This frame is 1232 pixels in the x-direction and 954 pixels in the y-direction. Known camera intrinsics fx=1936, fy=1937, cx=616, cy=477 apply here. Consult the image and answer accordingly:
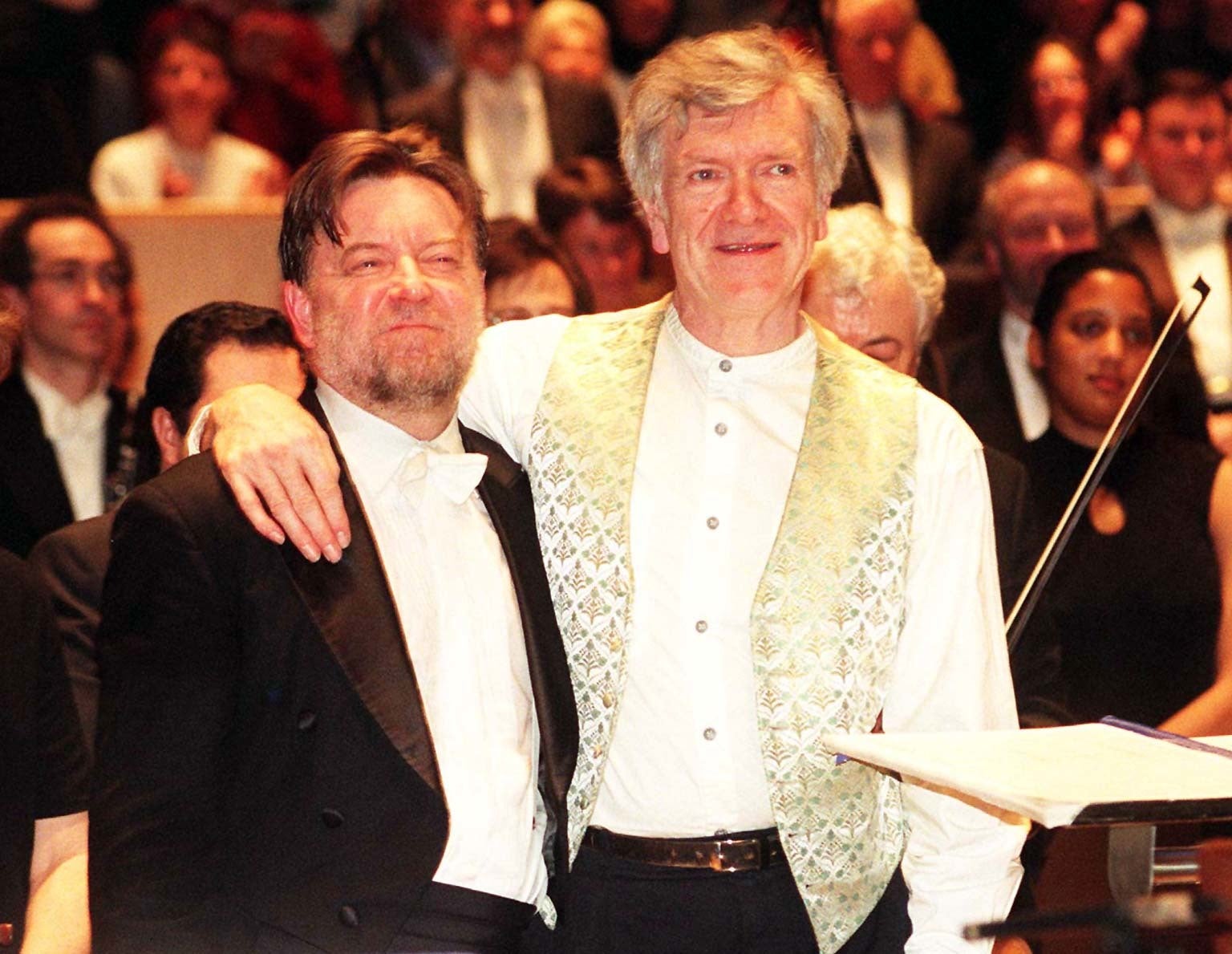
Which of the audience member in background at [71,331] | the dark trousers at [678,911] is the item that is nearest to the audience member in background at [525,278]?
the audience member in background at [71,331]

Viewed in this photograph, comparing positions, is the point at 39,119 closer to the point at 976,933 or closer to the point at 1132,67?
the point at 1132,67

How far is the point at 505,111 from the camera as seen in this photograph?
19.1 ft

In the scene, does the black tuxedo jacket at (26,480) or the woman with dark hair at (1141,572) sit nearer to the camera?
the woman with dark hair at (1141,572)

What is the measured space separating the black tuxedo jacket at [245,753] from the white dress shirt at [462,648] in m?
0.07

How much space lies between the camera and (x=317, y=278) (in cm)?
254

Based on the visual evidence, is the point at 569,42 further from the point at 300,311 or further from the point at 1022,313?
the point at 300,311

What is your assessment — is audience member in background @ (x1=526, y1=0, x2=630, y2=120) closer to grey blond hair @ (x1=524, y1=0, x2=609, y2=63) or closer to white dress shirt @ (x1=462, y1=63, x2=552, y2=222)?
grey blond hair @ (x1=524, y1=0, x2=609, y2=63)

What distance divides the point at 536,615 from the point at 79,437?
7.13 ft

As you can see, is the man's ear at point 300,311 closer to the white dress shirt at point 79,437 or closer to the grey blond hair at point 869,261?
the grey blond hair at point 869,261

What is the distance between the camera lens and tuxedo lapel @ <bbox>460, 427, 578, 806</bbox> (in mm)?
2494

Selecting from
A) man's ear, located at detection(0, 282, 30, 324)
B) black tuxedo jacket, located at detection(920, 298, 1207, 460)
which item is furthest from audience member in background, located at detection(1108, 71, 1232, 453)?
man's ear, located at detection(0, 282, 30, 324)

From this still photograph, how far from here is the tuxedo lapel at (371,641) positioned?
228cm

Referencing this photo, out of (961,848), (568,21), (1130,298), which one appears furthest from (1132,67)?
(961,848)

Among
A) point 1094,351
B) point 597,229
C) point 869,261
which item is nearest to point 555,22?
point 597,229
